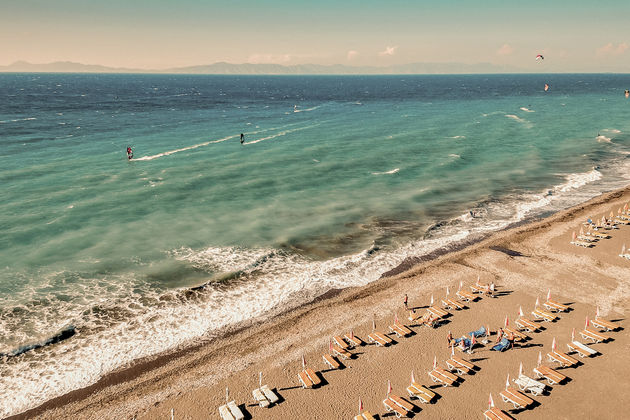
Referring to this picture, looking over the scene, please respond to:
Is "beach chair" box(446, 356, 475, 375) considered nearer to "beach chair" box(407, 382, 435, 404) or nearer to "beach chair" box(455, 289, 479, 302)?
"beach chair" box(407, 382, 435, 404)

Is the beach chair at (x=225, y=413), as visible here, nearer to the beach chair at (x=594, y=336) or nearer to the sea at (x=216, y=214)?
the sea at (x=216, y=214)

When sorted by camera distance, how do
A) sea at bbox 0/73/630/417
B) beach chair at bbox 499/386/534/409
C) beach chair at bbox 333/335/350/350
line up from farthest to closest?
sea at bbox 0/73/630/417 < beach chair at bbox 333/335/350/350 < beach chair at bbox 499/386/534/409

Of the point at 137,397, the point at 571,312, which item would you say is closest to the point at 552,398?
the point at 571,312

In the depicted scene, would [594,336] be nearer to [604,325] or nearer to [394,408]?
[604,325]

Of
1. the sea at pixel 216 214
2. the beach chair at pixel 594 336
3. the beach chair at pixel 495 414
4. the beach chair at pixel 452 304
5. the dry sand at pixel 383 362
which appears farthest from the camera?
the beach chair at pixel 452 304

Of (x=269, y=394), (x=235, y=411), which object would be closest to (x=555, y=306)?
(x=269, y=394)

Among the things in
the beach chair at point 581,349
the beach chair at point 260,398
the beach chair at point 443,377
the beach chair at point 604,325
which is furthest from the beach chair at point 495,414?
the beach chair at point 604,325

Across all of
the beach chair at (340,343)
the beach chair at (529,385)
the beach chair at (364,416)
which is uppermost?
the beach chair at (529,385)

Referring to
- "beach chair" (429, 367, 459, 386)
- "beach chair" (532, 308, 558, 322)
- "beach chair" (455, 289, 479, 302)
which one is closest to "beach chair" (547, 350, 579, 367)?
"beach chair" (532, 308, 558, 322)
